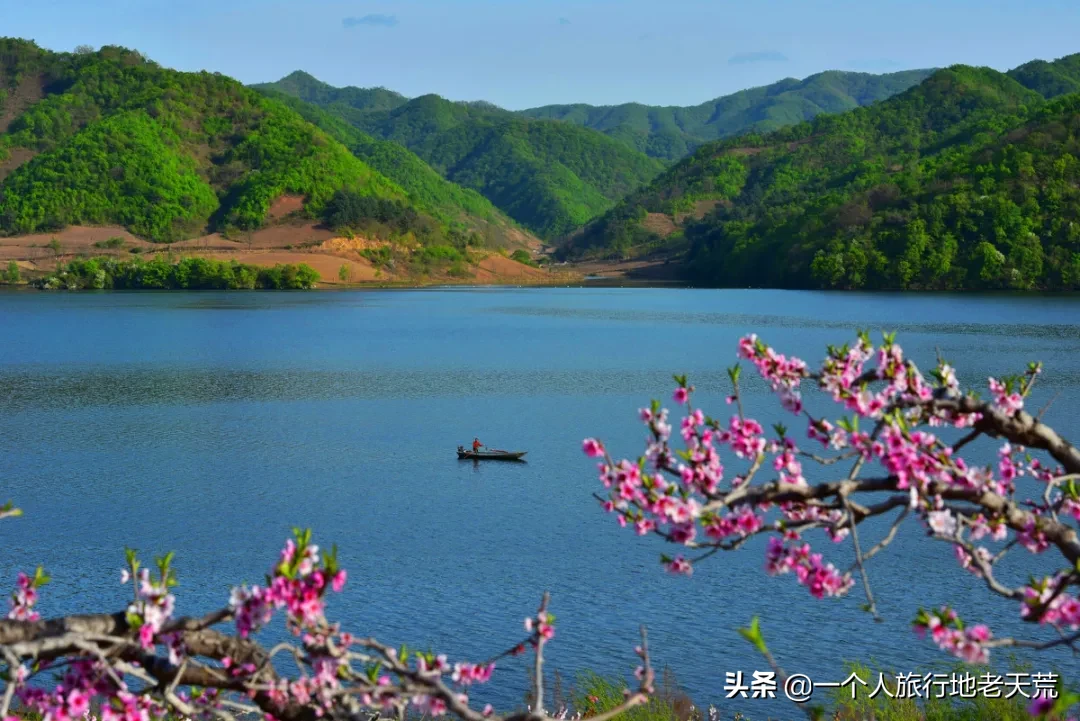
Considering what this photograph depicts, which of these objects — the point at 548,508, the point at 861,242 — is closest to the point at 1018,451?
the point at 548,508

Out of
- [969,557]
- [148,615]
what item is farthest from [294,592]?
[969,557]

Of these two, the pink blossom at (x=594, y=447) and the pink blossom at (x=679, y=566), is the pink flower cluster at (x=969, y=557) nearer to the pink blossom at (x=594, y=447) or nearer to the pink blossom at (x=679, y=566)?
the pink blossom at (x=679, y=566)

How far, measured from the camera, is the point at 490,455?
130ft

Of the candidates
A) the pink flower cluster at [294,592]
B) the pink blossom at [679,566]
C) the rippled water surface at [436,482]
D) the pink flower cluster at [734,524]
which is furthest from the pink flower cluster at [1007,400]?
the pink flower cluster at [294,592]

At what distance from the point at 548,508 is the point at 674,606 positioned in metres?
9.27

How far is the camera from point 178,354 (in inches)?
2975

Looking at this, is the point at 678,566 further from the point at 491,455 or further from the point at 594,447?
the point at 491,455

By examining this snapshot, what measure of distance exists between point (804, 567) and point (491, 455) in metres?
32.1

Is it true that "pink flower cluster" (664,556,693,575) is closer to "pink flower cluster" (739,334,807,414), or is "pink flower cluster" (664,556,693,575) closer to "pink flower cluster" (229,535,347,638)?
"pink flower cluster" (739,334,807,414)

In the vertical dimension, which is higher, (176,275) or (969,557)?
(969,557)

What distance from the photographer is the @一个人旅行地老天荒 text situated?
17062 millimetres

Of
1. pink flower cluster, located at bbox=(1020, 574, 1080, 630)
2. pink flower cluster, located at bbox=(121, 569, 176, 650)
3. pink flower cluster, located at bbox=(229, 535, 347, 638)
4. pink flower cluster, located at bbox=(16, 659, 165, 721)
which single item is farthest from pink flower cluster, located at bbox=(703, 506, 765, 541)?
pink flower cluster, located at bbox=(16, 659, 165, 721)

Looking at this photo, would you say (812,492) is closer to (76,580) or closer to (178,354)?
(76,580)

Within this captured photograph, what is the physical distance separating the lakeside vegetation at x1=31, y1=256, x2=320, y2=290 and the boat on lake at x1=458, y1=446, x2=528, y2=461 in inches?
5581
